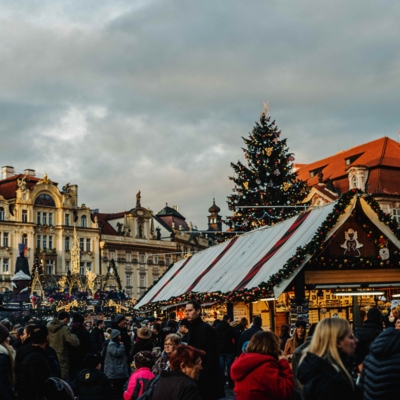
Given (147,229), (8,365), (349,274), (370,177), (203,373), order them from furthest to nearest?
(147,229)
(370,177)
(349,274)
(203,373)
(8,365)

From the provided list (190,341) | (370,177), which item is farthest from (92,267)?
(190,341)

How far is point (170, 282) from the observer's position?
28.6 m

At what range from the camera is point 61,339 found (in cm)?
1318

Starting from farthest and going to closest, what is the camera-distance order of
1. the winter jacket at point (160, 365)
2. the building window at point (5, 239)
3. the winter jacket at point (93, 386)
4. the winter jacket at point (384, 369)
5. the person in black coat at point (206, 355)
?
the building window at point (5, 239) < the winter jacket at point (160, 365) < the person in black coat at point (206, 355) < the winter jacket at point (93, 386) < the winter jacket at point (384, 369)

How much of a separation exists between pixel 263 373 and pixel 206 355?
2.83 metres

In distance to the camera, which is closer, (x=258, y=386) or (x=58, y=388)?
(x=258, y=386)

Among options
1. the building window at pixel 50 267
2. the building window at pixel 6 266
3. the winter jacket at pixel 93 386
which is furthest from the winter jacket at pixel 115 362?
the building window at pixel 50 267

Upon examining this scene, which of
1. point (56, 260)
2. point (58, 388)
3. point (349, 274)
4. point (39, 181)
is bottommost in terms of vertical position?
point (58, 388)

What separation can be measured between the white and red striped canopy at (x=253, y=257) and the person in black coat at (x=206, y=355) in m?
8.28

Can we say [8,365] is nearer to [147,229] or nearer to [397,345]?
[397,345]

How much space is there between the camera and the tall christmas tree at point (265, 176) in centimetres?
3472

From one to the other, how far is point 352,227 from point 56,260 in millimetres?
62154

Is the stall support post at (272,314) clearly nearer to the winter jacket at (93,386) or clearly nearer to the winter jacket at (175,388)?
the winter jacket at (93,386)

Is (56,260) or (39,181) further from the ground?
(39,181)
